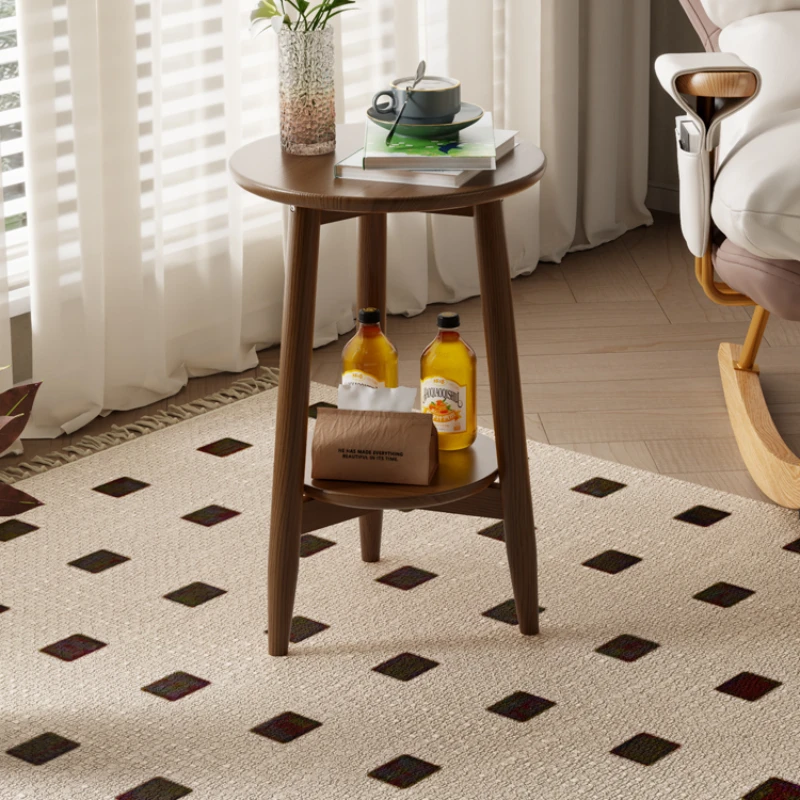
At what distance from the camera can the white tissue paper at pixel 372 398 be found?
1611mm

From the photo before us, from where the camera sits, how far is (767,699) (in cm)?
151

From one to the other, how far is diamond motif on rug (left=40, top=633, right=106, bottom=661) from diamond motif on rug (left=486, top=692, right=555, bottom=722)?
47 cm

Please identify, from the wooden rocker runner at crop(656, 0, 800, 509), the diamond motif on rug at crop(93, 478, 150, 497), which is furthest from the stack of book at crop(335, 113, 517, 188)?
the diamond motif on rug at crop(93, 478, 150, 497)

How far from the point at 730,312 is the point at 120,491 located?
1338mm

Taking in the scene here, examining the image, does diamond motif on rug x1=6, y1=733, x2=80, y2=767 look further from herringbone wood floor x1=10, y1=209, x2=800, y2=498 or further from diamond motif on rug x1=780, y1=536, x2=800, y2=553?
diamond motif on rug x1=780, y1=536, x2=800, y2=553

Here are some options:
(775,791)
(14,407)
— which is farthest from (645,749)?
(14,407)

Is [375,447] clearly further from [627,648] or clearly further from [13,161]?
[13,161]

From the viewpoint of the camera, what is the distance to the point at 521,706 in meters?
1.51

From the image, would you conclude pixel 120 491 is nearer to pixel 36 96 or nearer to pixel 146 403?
pixel 146 403

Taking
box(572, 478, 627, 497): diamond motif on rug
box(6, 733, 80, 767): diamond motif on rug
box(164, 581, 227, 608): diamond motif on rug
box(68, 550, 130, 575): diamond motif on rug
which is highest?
box(572, 478, 627, 497): diamond motif on rug

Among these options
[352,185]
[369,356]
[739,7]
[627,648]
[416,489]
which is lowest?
[627,648]

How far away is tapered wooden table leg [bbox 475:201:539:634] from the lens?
1519mm

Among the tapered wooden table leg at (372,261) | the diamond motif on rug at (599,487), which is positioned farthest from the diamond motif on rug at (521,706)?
the diamond motif on rug at (599,487)

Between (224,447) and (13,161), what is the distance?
0.60 metres
